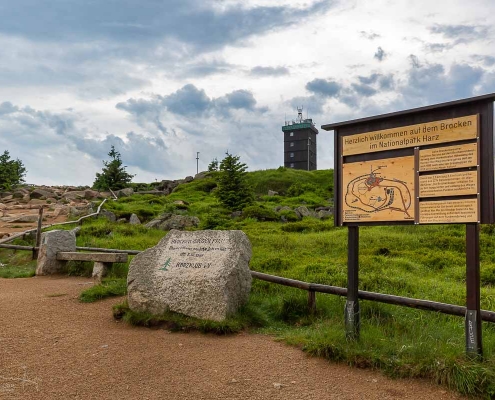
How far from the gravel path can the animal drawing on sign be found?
7.02ft

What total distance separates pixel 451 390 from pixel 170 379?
124 inches

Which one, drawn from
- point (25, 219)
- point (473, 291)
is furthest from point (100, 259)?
point (25, 219)

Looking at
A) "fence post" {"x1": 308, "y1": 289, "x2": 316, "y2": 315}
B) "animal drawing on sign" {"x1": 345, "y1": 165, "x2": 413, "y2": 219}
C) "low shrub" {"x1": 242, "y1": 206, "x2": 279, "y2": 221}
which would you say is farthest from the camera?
"low shrub" {"x1": 242, "y1": 206, "x2": 279, "y2": 221}

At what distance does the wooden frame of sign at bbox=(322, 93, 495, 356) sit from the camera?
5438 millimetres

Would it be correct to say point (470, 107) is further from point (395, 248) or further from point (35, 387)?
point (395, 248)

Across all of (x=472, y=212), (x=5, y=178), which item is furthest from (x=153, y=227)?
(x=5, y=178)

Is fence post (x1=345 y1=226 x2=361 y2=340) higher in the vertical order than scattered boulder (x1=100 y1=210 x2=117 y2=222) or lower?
lower

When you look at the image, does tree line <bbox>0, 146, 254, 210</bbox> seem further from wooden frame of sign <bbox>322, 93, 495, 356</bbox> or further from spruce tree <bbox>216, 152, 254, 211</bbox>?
wooden frame of sign <bbox>322, 93, 495, 356</bbox>

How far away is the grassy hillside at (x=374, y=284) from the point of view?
18.2 ft

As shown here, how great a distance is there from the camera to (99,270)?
38.0 feet

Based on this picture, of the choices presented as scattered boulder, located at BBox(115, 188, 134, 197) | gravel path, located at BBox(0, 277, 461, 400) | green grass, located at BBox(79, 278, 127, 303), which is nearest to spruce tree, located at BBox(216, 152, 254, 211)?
scattered boulder, located at BBox(115, 188, 134, 197)

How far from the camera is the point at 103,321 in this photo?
789 cm

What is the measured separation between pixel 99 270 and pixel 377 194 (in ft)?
25.7

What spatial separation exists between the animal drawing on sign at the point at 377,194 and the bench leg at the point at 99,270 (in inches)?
283
